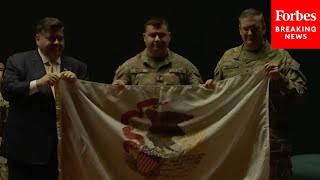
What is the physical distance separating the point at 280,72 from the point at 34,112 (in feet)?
4.92

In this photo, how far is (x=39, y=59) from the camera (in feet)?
11.0

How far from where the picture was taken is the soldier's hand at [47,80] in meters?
3.20

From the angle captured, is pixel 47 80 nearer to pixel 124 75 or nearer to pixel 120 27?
pixel 124 75

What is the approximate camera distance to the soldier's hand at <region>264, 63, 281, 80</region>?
346 cm

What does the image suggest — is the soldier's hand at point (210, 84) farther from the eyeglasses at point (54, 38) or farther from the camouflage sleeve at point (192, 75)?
the eyeglasses at point (54, 38)

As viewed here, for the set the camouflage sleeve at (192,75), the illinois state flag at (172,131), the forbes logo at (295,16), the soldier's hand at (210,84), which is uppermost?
→ the forbes logo at (295,16)

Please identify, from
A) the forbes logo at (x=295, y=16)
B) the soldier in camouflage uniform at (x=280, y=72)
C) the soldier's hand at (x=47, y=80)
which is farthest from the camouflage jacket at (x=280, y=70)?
the forbes logo at (x=295, y=16)

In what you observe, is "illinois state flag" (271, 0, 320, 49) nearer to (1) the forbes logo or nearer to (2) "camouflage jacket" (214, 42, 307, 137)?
(1) the forbes logo

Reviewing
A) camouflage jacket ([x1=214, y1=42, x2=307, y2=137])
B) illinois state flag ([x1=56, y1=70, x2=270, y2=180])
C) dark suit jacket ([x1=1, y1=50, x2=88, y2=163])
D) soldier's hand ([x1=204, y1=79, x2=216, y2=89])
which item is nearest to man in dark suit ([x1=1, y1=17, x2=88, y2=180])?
dark suit jacket ([x1=1, y1=50, x2=88, y2=163])

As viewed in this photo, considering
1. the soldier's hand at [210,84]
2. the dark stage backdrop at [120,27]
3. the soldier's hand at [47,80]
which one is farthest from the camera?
the dark stage backdrop at [120,27]

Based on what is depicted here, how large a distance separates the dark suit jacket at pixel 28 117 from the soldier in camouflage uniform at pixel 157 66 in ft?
1.95

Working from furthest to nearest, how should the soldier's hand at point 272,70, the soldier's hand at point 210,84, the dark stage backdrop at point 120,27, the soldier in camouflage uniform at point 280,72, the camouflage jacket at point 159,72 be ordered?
the dark stage backdrop at point 120,27, the camouflage jacket at point 159,72, the soldier in camouflage uniform at point 280,72, the soldier's hand at point 210,84, the soldier's hand at point 272,70

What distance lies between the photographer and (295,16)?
18.9 ft

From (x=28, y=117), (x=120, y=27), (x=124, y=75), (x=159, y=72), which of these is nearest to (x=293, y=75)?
(x=159, y=72)
